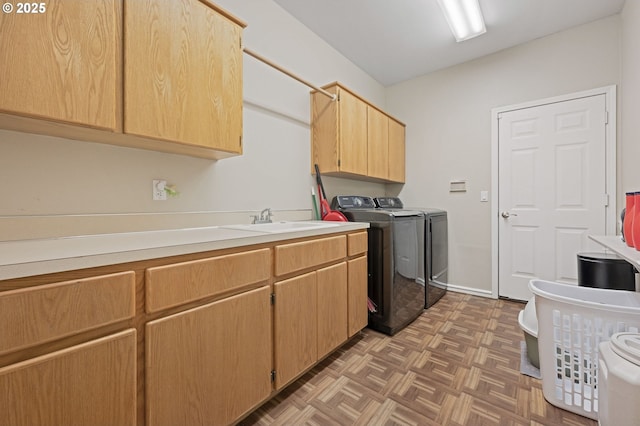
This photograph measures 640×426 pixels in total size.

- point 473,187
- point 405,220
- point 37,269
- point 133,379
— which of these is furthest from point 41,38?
point 473,187

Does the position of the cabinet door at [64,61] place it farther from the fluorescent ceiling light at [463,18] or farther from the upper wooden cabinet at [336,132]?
the fluorescent ceiling light at [463,18]

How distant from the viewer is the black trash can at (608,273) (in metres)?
1.86

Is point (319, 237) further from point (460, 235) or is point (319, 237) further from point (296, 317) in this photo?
point (460, 235)

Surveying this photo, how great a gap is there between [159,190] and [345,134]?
160 cm

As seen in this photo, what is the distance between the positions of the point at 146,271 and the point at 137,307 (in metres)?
0.12

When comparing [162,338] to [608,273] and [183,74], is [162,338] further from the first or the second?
[608,273]

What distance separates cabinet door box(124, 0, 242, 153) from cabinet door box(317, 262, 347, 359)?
967 millimetres

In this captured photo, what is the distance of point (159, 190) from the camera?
1.54m

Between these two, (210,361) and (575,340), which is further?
(575,340)

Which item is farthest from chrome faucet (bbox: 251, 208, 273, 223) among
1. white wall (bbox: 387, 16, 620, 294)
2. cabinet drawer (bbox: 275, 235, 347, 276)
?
white wall (bbox: 387, 16, 620, 294)

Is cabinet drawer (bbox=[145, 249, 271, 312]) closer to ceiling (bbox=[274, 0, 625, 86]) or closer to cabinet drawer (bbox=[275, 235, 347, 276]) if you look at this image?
cabinet drawer (bbox=[275, 235, 347, 276])

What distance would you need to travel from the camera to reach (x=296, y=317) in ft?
4.93

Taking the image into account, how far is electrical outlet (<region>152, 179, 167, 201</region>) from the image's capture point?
152cm

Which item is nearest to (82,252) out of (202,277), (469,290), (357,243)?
(202,277)
